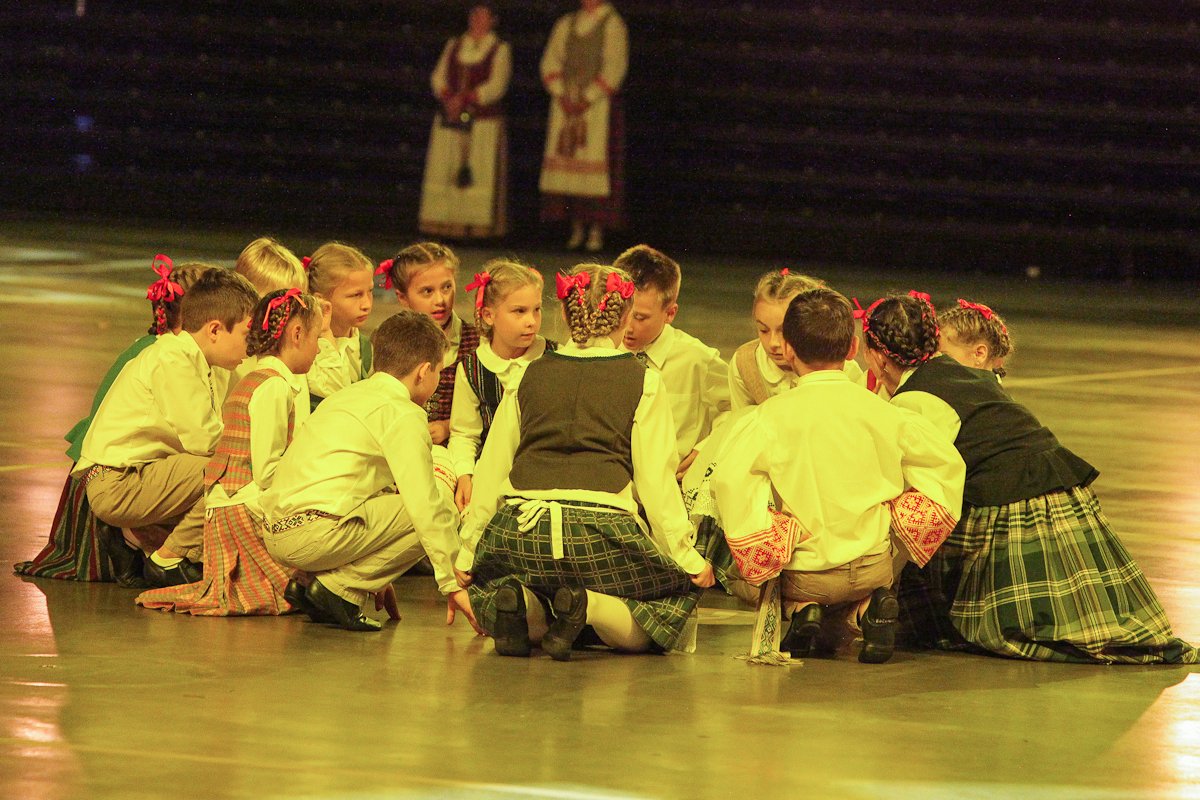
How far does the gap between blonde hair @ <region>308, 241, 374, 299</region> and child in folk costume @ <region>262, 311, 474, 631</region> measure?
91 cm

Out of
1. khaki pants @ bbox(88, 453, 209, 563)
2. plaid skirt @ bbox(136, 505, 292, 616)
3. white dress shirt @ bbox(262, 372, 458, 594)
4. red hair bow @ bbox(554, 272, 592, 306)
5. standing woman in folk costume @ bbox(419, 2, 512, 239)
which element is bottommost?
plaid skirt @ bbox(136, 505, 292, 616)

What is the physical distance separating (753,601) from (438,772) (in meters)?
1.31

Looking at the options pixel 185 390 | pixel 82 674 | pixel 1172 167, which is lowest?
pixel 82 674

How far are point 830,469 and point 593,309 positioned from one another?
0.64 metres

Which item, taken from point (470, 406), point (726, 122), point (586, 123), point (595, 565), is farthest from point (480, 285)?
point (726, 122)

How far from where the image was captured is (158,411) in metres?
4.98

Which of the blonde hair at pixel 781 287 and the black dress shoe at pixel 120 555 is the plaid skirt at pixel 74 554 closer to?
the black dress shoe at pixel 120 555

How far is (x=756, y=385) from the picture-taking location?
5.36m

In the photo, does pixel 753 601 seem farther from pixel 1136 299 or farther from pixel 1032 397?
pixel 1136 299

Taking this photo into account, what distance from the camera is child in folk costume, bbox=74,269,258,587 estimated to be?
16.1 feet

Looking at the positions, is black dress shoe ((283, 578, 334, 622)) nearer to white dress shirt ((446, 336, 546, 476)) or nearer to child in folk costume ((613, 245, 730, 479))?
white dress shirt ((446, 336, 546, 476))

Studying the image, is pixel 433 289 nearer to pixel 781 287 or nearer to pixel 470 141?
pixel 781 287

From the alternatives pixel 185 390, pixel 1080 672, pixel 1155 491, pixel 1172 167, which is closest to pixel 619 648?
pixel 1080 672

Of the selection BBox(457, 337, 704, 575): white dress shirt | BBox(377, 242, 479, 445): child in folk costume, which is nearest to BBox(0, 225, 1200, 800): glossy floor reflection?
BBox(457, 337, 704, 575): white dress shirt
